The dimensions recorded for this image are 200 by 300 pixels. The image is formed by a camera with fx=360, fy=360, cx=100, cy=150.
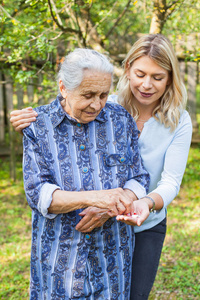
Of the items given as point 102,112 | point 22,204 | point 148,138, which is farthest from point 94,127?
point 22,204

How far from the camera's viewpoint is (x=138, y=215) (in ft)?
6.44

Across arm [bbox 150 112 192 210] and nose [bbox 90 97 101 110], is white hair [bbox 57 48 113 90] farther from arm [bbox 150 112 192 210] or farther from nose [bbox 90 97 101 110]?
arm [bbox 150 112 192 210]

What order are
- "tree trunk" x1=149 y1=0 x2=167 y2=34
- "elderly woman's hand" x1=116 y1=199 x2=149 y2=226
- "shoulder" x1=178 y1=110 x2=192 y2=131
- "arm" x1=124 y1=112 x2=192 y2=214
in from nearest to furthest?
"elderly woman's hand" x1=116 y1=199 x2=149 y2=226 → "arm" x1=124 y1=112 x2=192 y2=214 → "shoulder" x1=178 y1=110 x2=192 y2=131 → "tree trunk" x1=149 y1=0 x2=167 y2=34

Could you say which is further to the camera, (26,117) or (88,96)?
(26,117)

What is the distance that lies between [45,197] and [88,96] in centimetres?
56

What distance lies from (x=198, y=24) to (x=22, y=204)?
352cm

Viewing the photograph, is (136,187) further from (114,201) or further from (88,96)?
(88,96)

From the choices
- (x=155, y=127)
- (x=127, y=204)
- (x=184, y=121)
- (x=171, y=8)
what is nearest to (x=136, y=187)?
(x=127, y=204)

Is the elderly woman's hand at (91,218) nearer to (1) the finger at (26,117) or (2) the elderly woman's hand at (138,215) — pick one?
(2) the elderly woman's hand at (138,215)

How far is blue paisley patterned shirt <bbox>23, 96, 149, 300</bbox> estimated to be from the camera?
1.89m

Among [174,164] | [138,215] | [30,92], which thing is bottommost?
[138,215]

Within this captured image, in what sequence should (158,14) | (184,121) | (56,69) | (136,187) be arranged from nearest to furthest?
(136,187)
(184,121)
(158,14)
(56,69)

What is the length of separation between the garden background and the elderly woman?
1526 millimetres

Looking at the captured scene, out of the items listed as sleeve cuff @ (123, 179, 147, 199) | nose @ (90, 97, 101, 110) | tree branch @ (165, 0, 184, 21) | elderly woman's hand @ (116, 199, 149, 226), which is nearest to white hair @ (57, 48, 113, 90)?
nose @ (90, 97, 101, 110)
